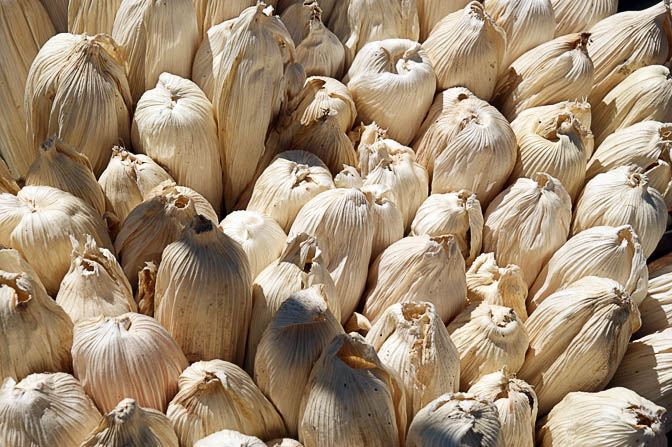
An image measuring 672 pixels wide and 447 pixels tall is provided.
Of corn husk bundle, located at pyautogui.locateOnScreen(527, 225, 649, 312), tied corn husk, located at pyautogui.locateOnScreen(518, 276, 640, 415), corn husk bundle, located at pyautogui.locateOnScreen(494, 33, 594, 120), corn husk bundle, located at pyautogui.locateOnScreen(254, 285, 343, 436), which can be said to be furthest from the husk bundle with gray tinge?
corn husk bundle, located at pyautogui.locateOnScreen(254, 285, 343, 436)

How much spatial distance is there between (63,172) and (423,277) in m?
0.55

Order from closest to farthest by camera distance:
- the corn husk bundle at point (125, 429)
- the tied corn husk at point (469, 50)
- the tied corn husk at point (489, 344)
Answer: the corn husk bundle at point (125, 429) < the tied corn husk at point (489, 344) < the tied corn husk at point (469, 50)

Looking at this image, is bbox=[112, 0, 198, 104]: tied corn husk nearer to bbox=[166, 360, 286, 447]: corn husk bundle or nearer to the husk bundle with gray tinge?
→ bbox=[166, 360, 286, 447]: corn husk bundle

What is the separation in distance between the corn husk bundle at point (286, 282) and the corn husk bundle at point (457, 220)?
0.23 metres

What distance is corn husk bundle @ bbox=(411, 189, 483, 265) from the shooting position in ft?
3.94

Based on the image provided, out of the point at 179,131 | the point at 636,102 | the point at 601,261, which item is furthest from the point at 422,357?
the point at 636,102

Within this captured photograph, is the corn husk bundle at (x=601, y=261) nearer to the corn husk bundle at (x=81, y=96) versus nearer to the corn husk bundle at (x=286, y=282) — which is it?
the corn husk bundle at (x=286, y=282)

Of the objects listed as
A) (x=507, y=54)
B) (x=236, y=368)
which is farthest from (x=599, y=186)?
(x=236, y=368)

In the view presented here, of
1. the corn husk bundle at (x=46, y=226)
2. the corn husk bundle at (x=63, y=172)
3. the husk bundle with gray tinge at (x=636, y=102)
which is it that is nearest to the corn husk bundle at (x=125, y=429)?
the corn husk bundle at (x=46, y=226)

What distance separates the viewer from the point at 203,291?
968 mm

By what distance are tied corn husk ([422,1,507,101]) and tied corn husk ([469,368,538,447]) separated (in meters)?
0.61

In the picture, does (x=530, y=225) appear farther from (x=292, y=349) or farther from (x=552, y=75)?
(x=292, y=349)

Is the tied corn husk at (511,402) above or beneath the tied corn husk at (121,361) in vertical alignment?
beneath

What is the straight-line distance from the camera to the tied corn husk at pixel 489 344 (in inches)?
42.3
